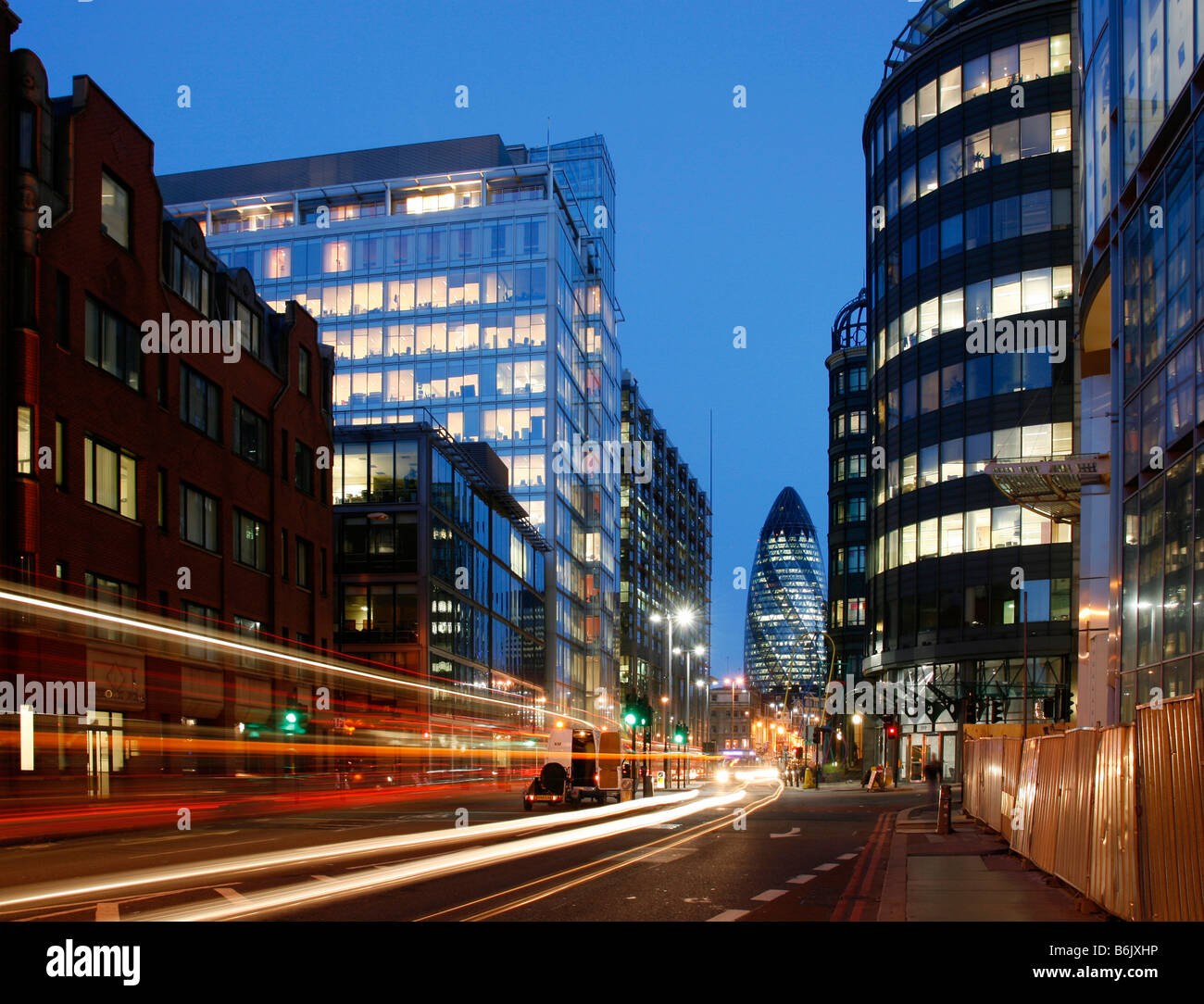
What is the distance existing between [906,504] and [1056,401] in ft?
33.5

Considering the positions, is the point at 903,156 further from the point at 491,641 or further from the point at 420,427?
the point at 491,641

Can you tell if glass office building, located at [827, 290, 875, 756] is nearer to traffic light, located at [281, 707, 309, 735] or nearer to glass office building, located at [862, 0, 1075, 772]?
glass office building, located at [862, 0, 1075, 772]

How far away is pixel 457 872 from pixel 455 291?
7834 cm

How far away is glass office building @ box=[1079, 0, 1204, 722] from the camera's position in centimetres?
2123

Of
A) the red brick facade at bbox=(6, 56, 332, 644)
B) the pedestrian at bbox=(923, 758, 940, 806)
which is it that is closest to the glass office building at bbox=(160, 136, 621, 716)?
the red brick facade at bbox=(6, 56, 332, 644)

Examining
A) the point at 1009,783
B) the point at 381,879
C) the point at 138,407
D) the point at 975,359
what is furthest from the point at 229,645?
the point at 975,359

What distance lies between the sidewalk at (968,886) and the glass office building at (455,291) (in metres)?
68.6

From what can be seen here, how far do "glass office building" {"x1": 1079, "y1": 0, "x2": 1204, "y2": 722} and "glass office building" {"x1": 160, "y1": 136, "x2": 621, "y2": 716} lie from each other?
209 ft

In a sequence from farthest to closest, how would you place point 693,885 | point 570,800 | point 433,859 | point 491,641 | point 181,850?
point 491,641
point 570,800
point 181,850
point 433,859
point 693,885

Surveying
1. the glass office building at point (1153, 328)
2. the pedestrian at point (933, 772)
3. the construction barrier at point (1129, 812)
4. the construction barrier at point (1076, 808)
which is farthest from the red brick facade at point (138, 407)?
the construction barrier at point (1076, 808)

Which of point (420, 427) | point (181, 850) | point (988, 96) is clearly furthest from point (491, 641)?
point (181, 850)

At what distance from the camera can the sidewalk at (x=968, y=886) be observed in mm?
12766

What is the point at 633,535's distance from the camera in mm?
137750

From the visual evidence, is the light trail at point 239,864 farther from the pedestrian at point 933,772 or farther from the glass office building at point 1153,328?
the pedestrian at point 933,772
